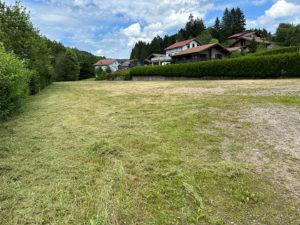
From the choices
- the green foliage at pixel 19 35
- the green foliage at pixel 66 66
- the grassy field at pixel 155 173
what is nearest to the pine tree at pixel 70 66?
the green foliage at pixel 66 66

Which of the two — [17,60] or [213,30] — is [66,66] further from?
[213,30]

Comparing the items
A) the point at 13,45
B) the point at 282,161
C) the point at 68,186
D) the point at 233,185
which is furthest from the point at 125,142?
the point at 13,45

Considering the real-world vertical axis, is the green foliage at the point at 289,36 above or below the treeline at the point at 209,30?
below

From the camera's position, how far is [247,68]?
1320cm

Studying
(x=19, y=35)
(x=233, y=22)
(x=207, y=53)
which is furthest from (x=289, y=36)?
(x=19, y=35)

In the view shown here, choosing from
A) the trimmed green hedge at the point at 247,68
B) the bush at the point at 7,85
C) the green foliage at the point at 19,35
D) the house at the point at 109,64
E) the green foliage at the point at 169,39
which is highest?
the green foliage at the point at 169,39

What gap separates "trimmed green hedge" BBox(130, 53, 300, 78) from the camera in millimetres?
11102

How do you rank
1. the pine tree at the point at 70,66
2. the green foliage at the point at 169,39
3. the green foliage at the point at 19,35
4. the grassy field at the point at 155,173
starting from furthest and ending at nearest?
the green foliage at the point at 169,39 → the pine tree at the point at 70,66 → the green foliage at the point at 19,35 → the grassy field at the point at 155,173

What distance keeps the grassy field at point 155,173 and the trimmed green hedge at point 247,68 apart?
10.6 metres

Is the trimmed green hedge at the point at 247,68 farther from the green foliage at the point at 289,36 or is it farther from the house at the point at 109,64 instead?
the house at the point at 109,64

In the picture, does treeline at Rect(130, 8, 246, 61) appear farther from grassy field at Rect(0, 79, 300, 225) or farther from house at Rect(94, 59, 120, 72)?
grassy field at Rect(0, 79, 300, 225)

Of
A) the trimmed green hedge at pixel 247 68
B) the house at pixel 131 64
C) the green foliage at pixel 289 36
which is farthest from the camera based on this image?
the house at pixel 131 64

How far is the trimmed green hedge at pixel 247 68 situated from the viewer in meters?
11.1

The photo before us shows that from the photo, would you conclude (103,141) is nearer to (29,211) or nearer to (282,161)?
(29,211)
